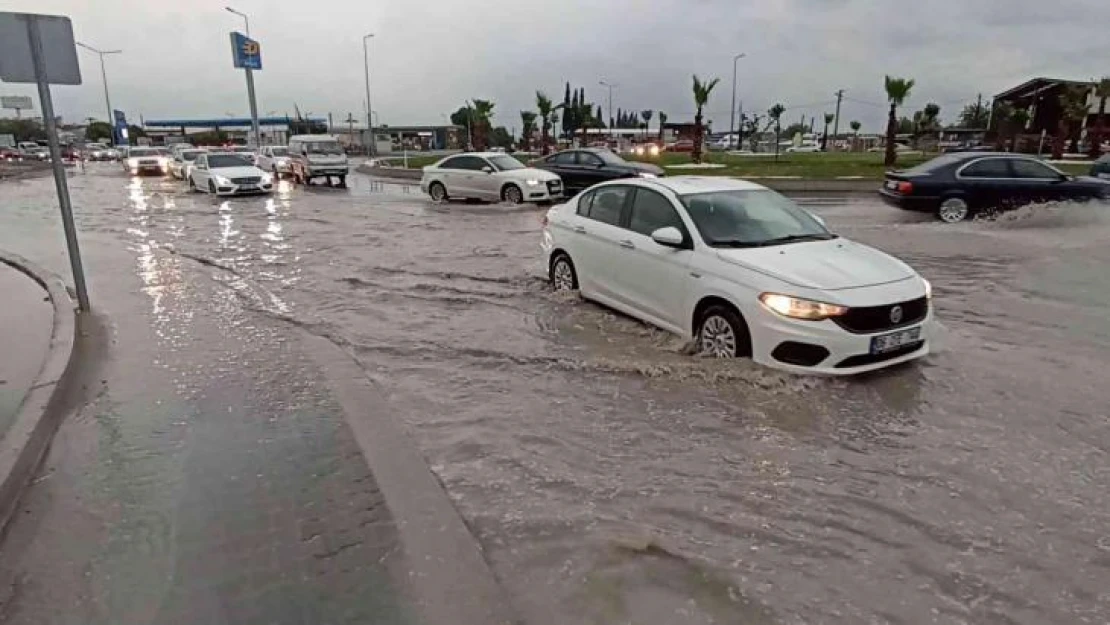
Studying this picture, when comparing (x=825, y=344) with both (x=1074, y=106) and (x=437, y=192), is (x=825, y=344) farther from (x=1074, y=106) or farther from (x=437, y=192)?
(x=1074, y=106)

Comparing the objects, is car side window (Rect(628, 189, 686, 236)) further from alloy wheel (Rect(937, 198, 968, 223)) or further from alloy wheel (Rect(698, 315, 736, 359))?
alloy wheel (Rect(937, 198, 968, 223))

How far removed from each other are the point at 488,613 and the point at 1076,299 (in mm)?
8648

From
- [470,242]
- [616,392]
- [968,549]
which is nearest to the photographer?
[968,549]

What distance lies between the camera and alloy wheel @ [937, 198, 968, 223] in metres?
15.4

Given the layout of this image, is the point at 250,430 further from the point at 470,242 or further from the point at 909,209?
the point at 909,209

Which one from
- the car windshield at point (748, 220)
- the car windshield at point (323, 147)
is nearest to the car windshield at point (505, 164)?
the car windshield at point (323, 147)

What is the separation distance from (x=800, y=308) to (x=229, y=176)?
22196mm

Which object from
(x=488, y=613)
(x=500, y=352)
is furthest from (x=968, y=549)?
(x=500, y=352)

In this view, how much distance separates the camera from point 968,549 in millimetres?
3521

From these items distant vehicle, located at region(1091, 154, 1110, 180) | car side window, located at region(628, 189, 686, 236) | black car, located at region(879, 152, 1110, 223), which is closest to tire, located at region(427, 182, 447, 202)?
black car, located at region(879, 152, 1110, 223)

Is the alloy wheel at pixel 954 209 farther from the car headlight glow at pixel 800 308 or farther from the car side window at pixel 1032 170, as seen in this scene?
the car headlight glow at pixel 800 308

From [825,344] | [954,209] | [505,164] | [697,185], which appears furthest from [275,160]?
[825,344]

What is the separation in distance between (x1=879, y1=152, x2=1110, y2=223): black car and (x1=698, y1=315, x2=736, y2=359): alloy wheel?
11602 millimetres

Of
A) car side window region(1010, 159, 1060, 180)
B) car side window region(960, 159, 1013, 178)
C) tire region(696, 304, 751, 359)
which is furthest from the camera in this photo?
car side window region(960, 159, 1013, 178)
